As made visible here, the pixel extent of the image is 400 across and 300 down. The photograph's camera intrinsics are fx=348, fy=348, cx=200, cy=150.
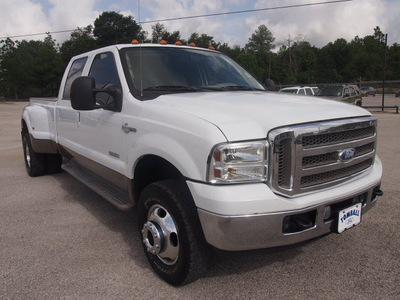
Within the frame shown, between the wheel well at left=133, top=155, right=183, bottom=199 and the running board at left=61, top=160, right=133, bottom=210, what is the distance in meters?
0.22

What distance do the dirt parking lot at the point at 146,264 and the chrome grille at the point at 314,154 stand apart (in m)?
0.46

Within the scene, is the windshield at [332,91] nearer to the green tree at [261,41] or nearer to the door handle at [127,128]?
the door handle at [127,128]

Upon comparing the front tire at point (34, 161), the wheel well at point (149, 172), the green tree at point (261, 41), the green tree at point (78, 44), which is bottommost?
the front tire at point (34, 161)

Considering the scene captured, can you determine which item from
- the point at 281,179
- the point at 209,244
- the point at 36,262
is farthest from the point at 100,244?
the point at 281,179

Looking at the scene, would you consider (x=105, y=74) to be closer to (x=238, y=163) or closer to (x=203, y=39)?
(x=238, y=163)

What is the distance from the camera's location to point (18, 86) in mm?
49000

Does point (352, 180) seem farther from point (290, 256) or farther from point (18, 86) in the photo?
point (18, 86)

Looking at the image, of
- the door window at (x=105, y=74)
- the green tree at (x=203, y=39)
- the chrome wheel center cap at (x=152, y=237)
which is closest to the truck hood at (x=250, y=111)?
the door window at (x=105, y=74)

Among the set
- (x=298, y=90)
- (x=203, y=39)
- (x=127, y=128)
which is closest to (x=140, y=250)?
(x=127, y=128)

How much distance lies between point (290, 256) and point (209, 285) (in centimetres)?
85

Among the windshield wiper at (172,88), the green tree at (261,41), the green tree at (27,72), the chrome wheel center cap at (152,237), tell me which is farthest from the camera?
the green tree at (261,41)

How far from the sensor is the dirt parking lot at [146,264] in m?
2.58

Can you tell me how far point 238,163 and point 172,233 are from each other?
798 millimetres

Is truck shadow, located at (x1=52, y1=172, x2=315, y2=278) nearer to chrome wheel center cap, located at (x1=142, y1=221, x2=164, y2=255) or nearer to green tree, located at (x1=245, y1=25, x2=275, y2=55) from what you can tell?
chrome wheel center cap, located at (x1=142, y1=221, x2=164, y2=255)
